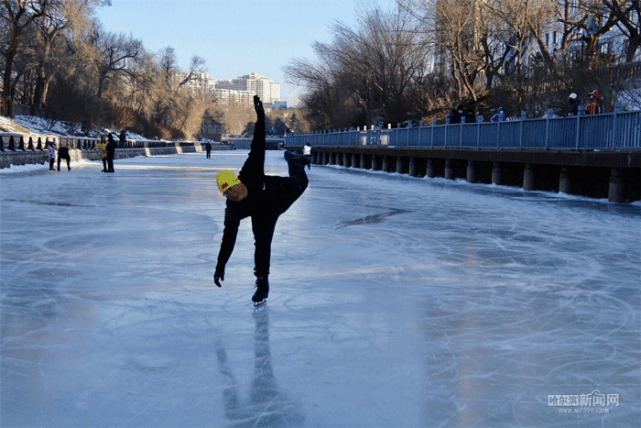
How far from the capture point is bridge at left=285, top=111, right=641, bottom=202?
15.8 metres

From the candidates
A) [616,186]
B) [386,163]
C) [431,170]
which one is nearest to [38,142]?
[386,163]

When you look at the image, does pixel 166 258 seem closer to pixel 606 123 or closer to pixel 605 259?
pixel 605 259

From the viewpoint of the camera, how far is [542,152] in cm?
1877

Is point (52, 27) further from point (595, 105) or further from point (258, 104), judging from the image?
point (258, 104)

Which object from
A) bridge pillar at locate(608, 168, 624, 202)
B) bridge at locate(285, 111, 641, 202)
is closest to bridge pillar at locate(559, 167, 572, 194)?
bridge at locate(285, 111, 641, 202)

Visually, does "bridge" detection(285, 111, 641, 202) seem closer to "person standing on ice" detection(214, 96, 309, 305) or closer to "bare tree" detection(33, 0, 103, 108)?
"person standing on ice" detection(214, 96, 309, 305)

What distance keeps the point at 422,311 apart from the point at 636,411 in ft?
7.51

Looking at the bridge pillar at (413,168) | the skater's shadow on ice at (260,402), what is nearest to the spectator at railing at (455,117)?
the bridge pillar at (413,168)

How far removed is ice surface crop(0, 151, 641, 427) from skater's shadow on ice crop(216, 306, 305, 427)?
0.05 feet

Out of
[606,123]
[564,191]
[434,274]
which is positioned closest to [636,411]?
[434,274]

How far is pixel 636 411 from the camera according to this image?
3537 mm

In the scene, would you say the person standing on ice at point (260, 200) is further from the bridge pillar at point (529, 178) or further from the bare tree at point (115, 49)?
the bare tree at point (115, 49)

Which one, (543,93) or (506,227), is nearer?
(506,227)

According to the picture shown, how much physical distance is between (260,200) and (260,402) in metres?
2.19
